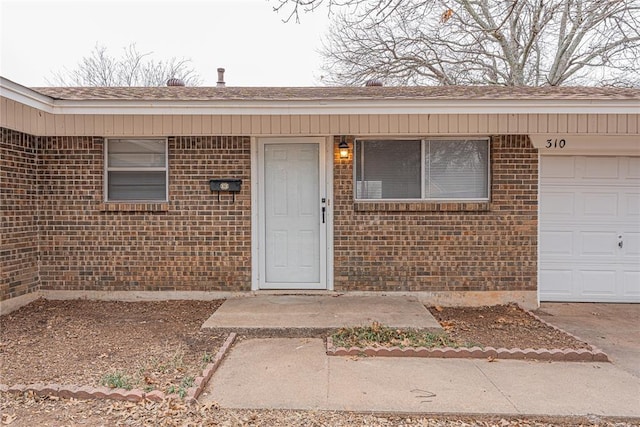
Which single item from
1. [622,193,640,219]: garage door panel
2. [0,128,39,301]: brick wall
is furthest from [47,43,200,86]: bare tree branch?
[622,193,640,219]: garage door panel

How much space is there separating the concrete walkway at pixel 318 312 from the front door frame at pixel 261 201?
37cm

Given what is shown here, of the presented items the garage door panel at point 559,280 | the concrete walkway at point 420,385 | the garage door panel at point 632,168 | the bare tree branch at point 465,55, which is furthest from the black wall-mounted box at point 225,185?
the bare tree branch at point 465,55

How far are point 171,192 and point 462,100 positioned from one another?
163 inches

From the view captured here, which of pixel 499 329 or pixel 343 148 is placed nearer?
pixel 499 329

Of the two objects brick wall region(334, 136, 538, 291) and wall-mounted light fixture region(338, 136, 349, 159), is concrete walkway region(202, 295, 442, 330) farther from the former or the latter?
wall-mounted light fixture region(338, 136, 349, 159)

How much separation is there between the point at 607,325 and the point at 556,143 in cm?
253

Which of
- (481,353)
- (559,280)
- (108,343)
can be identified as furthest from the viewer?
(559,280)

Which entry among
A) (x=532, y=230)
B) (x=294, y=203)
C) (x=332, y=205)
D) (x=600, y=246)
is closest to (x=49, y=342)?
(x=294, y=203)

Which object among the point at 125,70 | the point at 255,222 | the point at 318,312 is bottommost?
the point at 318,312

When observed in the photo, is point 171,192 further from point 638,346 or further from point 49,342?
point 638,346

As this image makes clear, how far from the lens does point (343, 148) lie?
221 inches

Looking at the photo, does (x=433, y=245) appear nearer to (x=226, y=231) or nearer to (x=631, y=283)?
(x=226, y=231)

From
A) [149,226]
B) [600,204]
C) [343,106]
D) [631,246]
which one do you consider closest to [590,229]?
[600,204]

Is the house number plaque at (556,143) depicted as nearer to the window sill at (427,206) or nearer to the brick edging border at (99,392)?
the window sill at (427,206)
